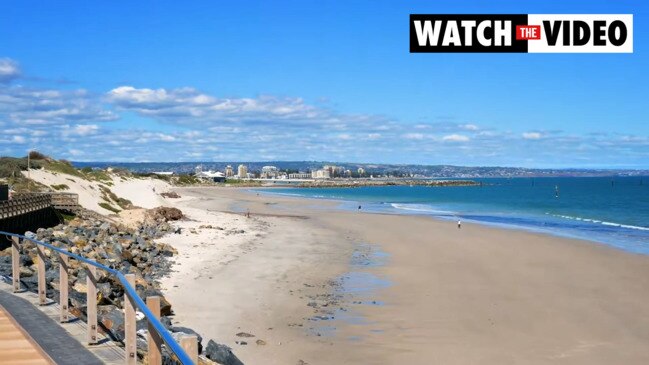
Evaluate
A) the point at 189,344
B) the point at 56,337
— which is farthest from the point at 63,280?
the point at 189,344

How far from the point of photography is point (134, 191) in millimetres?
53750

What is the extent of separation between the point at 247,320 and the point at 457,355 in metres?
4.85

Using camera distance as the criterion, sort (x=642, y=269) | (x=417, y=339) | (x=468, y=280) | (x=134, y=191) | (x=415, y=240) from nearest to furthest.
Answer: (x=417, y=339) < (x=468, y=280) < (x=642, y=269) < (x=415, y=240) < (x=134, y=191)

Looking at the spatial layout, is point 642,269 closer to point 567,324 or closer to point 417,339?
point 567,324

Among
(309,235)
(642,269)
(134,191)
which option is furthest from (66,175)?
(642,269)

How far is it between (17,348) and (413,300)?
1159cm

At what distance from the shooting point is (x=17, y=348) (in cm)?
689

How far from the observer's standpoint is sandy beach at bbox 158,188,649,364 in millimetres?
12109

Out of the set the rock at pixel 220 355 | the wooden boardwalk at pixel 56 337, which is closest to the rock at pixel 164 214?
the rock at pixel 220 355

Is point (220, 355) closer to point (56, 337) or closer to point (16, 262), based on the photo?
point (56, 337)

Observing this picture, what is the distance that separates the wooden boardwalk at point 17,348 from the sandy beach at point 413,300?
4365mm

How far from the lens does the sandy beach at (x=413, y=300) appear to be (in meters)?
12.1

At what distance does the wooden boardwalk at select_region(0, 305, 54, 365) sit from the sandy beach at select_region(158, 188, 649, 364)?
4.36 meters

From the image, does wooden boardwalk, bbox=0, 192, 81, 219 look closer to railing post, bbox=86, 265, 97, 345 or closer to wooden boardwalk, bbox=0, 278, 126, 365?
wooden boardwalk, bbox=0, 278, 126, 365
